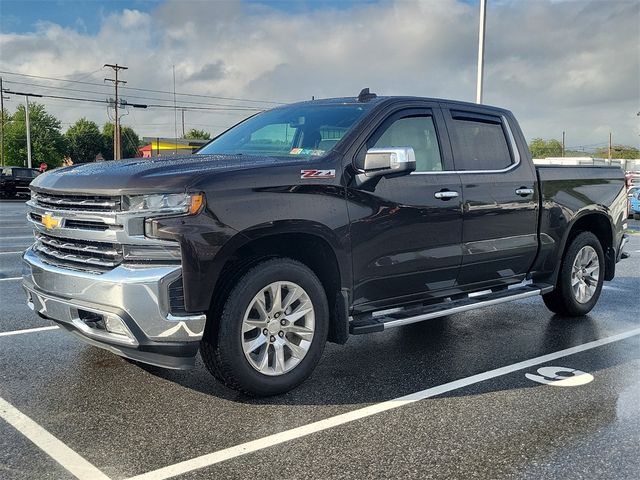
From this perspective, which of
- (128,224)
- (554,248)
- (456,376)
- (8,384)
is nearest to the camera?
(128,224)

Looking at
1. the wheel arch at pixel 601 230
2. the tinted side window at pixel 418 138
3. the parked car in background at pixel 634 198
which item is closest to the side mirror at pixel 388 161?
the tinted side window at pixel 418 138

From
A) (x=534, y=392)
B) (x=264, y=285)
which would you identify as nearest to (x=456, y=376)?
(x=534, y=392)

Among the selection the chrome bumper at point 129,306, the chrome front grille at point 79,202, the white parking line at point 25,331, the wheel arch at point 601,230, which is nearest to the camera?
the chrome bumper at point 129,306

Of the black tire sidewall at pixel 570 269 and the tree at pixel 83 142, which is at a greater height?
the tree at pixel 83 142

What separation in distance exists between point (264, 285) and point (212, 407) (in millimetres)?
820

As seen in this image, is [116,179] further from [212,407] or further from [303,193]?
[212,407]

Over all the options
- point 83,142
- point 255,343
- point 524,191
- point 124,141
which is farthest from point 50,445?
point 124,141

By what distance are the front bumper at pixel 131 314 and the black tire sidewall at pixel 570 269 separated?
4.06m

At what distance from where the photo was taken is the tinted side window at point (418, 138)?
491 cm

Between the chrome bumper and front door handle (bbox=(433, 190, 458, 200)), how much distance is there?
211 centimetres

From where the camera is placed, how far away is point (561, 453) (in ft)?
11.3

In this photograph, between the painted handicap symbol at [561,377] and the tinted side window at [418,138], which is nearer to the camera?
the painted handicap symbol at [561,377]

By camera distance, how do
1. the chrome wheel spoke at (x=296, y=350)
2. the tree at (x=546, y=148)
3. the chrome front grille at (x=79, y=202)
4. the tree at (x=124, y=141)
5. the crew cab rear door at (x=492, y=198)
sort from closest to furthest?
1. the chrome front grille at (x=79, y=202)
2. the chrome wheel spoke at (x=296, y=350)
3. the crew cab rear door at (x=492, y=198)
4. the tree at (x=124, y=141)
5. the tree at (x=546, y=148)

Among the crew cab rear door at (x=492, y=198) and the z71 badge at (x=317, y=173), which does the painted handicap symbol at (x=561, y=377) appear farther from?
the z71 badge at (x=317, y=173)
